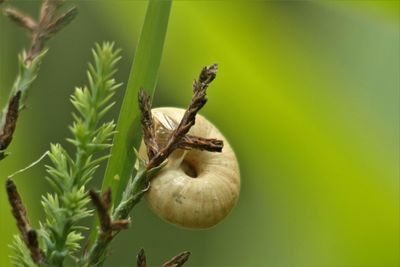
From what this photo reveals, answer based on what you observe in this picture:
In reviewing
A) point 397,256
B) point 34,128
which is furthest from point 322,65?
point 34,128

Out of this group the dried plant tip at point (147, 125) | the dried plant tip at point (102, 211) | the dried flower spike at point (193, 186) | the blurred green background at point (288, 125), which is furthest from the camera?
the blurred green background at point (288, 125)

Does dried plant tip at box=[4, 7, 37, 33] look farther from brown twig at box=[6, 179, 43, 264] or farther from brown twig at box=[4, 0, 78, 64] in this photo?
brown twig at box=[6, 179, 43, 264]

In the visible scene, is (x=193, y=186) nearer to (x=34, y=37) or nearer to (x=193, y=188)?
(x=193, y=188)

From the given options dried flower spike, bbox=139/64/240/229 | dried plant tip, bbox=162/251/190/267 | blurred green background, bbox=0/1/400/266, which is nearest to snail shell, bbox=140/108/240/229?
dried flower spike, bbox=139/64/240/229

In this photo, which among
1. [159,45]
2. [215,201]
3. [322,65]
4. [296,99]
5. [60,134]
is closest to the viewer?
[159,45]

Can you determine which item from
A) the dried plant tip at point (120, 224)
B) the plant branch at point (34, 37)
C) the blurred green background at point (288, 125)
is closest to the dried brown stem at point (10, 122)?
the plant branch at point (34, 37)

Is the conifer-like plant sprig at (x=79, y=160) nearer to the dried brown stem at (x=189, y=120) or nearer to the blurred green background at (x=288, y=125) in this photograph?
the dried brown stem at (x=189, y=120)

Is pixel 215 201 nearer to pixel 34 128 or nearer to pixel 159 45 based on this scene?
pixel 159 45
